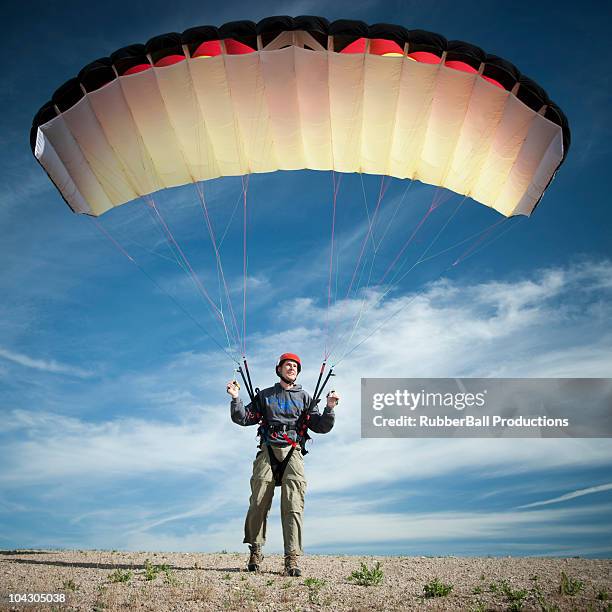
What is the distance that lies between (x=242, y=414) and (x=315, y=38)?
5.63m

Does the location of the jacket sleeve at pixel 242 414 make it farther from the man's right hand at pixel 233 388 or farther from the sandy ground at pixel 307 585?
the sandy ground at pixel 307 585

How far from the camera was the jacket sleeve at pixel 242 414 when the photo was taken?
27.4ft

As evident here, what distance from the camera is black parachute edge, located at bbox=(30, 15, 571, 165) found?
8492 millimetres

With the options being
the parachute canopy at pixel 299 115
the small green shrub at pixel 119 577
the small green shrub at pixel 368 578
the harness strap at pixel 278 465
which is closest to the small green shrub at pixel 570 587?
the small green shrub at pixel 368 578

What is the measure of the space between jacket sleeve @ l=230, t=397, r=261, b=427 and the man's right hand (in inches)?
2.8

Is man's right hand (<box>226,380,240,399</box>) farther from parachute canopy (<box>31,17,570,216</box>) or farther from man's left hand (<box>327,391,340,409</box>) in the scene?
parachute canopy (<box>31,17,570,216</box>)

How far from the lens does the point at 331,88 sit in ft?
30.7

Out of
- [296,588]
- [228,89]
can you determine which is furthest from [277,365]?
[228,89]

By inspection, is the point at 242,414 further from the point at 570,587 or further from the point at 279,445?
the point at 570,587

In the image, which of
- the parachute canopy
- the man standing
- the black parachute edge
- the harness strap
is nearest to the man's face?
the man standing

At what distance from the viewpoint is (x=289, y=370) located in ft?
28.7

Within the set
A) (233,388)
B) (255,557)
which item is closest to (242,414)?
(233,388)

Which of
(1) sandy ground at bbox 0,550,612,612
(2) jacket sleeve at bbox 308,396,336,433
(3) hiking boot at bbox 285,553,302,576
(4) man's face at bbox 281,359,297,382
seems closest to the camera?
(1) sandy ground at bbox 0,550,612,612

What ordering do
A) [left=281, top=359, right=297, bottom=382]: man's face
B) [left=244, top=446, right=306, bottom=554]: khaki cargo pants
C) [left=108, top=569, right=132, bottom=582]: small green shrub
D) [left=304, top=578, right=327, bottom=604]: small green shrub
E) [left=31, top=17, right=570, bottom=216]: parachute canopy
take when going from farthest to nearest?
[left=31, top=17, right=570, bottom=216]: parachute canopy → [left=281, top=359, right=297, bottom=382]: man's face → [left=244, top=446, right=306, bottom=554]: khaki cargo pants → [left=108, top=569, right=132, bottom=582]: small green shrub → [left=304, top=578, right=327, bottom=604]: small green shrub
